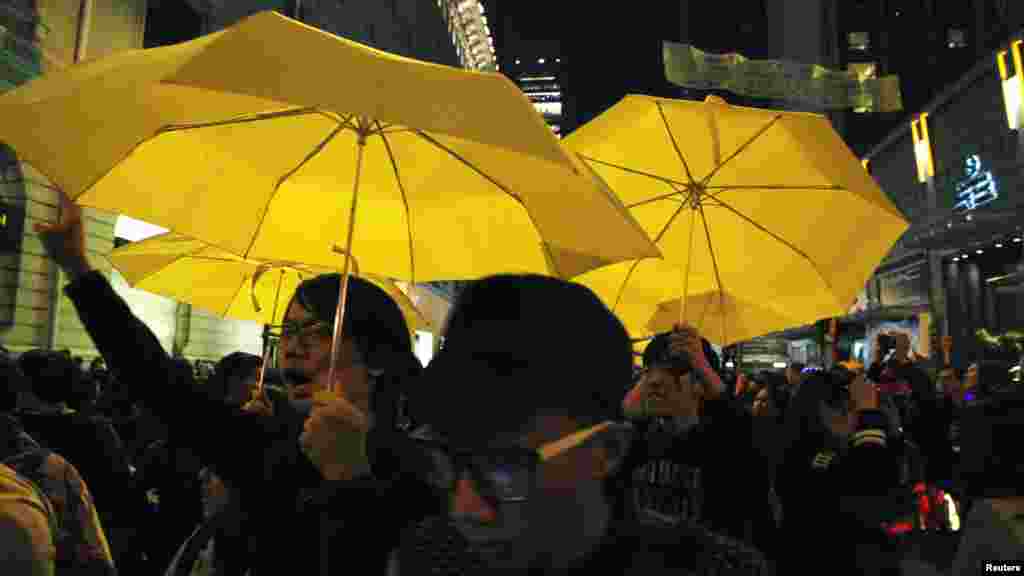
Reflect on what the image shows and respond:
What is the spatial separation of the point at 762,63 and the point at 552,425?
18.1m

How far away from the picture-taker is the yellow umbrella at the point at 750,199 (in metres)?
4.43

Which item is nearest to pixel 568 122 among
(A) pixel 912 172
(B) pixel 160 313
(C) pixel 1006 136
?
(A) pixel 912 172

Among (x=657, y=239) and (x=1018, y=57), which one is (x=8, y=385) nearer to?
(x=657, y=239)

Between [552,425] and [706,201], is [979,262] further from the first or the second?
[552,425]

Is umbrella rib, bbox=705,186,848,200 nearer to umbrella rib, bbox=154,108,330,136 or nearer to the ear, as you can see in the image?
umbrella rib, bbox=154,108,330,136

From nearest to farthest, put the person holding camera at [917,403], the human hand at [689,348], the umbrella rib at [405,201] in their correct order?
the umbrella rib at [405,201]
the human hand at [689,348]
the person holding camera at [917,403]

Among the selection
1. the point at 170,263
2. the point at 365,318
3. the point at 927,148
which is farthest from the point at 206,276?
the point at 927,148

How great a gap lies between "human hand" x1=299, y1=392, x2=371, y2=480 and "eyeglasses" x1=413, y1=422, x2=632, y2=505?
2.48 feet

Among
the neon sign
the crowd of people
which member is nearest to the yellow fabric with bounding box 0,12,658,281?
the crowd of people

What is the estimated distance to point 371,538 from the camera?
1.85m

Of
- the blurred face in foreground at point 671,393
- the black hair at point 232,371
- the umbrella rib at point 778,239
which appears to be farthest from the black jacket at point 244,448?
the umbrella rib at point 778,239

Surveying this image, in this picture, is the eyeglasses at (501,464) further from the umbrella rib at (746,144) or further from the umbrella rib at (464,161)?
the umbrella rib at (746,144)

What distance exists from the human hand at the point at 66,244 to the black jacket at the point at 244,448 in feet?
0.19

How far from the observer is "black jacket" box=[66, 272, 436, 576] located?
1.94 metres
